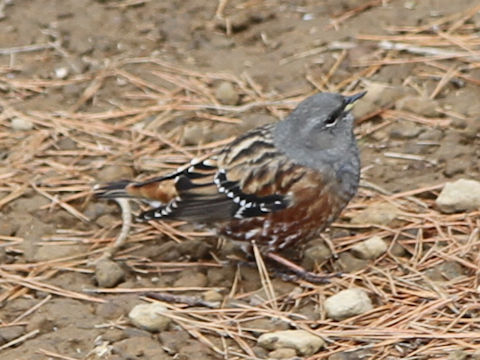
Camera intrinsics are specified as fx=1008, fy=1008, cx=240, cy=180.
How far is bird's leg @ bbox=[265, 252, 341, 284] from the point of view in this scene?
17.5 feet

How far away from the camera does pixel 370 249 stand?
5453 millimetres

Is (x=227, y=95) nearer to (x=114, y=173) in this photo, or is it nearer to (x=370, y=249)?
(x=114, y=173)

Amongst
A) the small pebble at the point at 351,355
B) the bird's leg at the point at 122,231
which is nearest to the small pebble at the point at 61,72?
the bird's leg at the point at 122,231

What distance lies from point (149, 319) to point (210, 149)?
1885 mm

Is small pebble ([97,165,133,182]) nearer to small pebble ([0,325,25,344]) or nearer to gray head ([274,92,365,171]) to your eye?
gray head ([274,92,365,171])

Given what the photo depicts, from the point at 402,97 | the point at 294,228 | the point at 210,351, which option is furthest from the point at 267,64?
the point at 210,351

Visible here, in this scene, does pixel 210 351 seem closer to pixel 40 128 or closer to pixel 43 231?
pixel 43 231

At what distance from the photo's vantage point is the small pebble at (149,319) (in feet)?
16.1

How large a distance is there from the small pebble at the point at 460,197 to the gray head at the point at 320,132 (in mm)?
568

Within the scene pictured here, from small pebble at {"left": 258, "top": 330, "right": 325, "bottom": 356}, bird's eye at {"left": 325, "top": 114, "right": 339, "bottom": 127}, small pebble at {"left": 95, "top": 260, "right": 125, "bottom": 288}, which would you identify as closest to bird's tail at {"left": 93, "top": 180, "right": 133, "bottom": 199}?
small pebble at {"left": 95, "top": 260, "right": 125, "bottom": 288}

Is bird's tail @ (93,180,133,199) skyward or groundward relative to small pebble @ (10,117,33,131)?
groundward

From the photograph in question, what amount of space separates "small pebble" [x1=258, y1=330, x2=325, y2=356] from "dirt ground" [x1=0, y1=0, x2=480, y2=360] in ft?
0.20

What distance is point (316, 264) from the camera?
5.55m

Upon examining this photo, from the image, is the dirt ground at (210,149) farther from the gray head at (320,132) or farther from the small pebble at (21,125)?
the gray head at (320,132)
